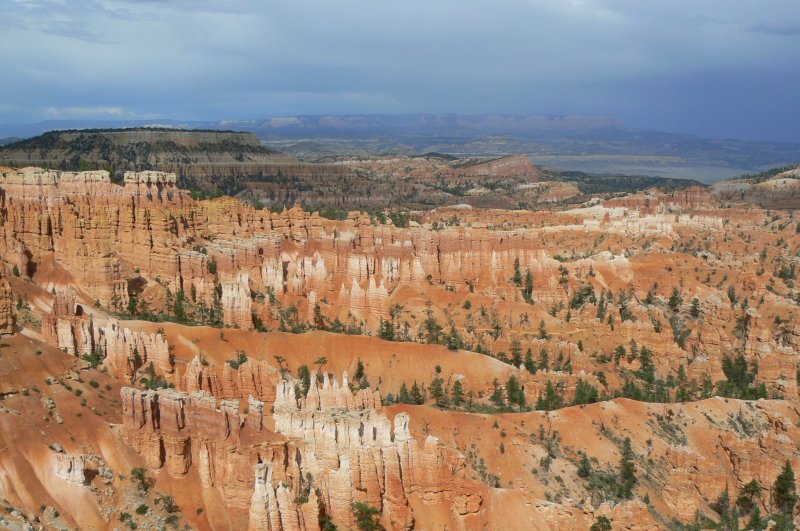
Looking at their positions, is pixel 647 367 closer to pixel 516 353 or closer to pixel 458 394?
pixel 516 353

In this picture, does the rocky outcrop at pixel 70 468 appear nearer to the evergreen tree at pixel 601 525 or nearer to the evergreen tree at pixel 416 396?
the evergreen tree at pixel 601 525

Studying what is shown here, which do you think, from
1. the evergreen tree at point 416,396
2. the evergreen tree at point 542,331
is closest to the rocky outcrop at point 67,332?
the evergreen tree at point 416,396

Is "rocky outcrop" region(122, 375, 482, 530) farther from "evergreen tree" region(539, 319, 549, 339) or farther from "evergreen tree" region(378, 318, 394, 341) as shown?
"evergreen tree" region(539, 319, 549, 339)

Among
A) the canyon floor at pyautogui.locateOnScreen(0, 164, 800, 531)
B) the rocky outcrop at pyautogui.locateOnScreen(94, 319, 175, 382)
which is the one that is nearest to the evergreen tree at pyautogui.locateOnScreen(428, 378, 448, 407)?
the canyon floor at pyautogui.locateOnScreen(0, 164, 800, 531)

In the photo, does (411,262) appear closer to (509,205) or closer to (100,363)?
(100,363)

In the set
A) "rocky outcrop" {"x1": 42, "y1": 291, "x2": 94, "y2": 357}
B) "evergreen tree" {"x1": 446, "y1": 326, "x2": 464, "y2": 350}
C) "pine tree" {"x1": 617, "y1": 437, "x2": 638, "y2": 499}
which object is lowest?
"pine tree" {"x1": 617, "y1": 437, "x2": 638, "y2": 499}

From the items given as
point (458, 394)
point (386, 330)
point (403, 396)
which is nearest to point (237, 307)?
point (386, 330)
